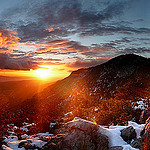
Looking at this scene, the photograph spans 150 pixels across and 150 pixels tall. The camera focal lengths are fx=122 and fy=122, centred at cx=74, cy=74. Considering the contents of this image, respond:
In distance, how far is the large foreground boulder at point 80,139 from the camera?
20.0ft

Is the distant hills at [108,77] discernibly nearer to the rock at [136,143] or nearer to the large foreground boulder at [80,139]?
the large foreground boulder at [80,139]

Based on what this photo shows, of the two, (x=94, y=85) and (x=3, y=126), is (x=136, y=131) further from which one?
(x=94, y=85)

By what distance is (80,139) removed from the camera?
20.5 feet

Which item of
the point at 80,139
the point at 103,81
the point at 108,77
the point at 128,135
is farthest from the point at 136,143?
the point at 108,77

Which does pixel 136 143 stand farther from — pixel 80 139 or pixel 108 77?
pixel 108 77

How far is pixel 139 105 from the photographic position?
1402 cm

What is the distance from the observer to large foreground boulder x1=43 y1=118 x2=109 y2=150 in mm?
6082

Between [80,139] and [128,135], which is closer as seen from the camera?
[80,139]

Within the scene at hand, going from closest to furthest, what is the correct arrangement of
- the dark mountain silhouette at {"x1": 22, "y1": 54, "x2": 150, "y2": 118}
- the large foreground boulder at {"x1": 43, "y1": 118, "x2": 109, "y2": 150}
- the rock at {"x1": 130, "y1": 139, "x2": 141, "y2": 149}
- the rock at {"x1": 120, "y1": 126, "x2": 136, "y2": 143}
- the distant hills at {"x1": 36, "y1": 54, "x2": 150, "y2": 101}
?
the rock at {"x1": 130, "y1": 139, "x2": 141, "y2": 149} < the large foreground boulder at {"x1": 43, "y1": 118, "x2": 109, "y2": 150} < the rock at {"x1": 120, "y1": 126, "x2": 136, "y2": 143} < the dark mountain silhouette at {"x1": 22, "y1": 54, "x2": 150, "y2": 118} < the distant hills at {"x1": 36, "y1": 54, "x2": 150, "y2": 101}

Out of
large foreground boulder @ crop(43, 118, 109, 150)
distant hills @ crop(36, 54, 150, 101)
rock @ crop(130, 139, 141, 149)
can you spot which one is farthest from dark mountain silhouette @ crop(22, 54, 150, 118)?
rock @ crop(130, 139, 141, 149)

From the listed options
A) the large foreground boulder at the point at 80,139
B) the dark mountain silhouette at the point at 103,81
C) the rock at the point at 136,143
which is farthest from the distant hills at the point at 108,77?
the rock at the point at 136,143

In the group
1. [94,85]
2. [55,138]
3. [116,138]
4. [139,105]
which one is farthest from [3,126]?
[94,85]

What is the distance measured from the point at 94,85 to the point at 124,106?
106229 millimetres

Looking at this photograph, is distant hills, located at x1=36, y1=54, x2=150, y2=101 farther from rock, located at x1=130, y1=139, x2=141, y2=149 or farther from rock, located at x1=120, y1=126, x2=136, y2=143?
rock, located at x1=130, y1=139, x2=141, y2=149
